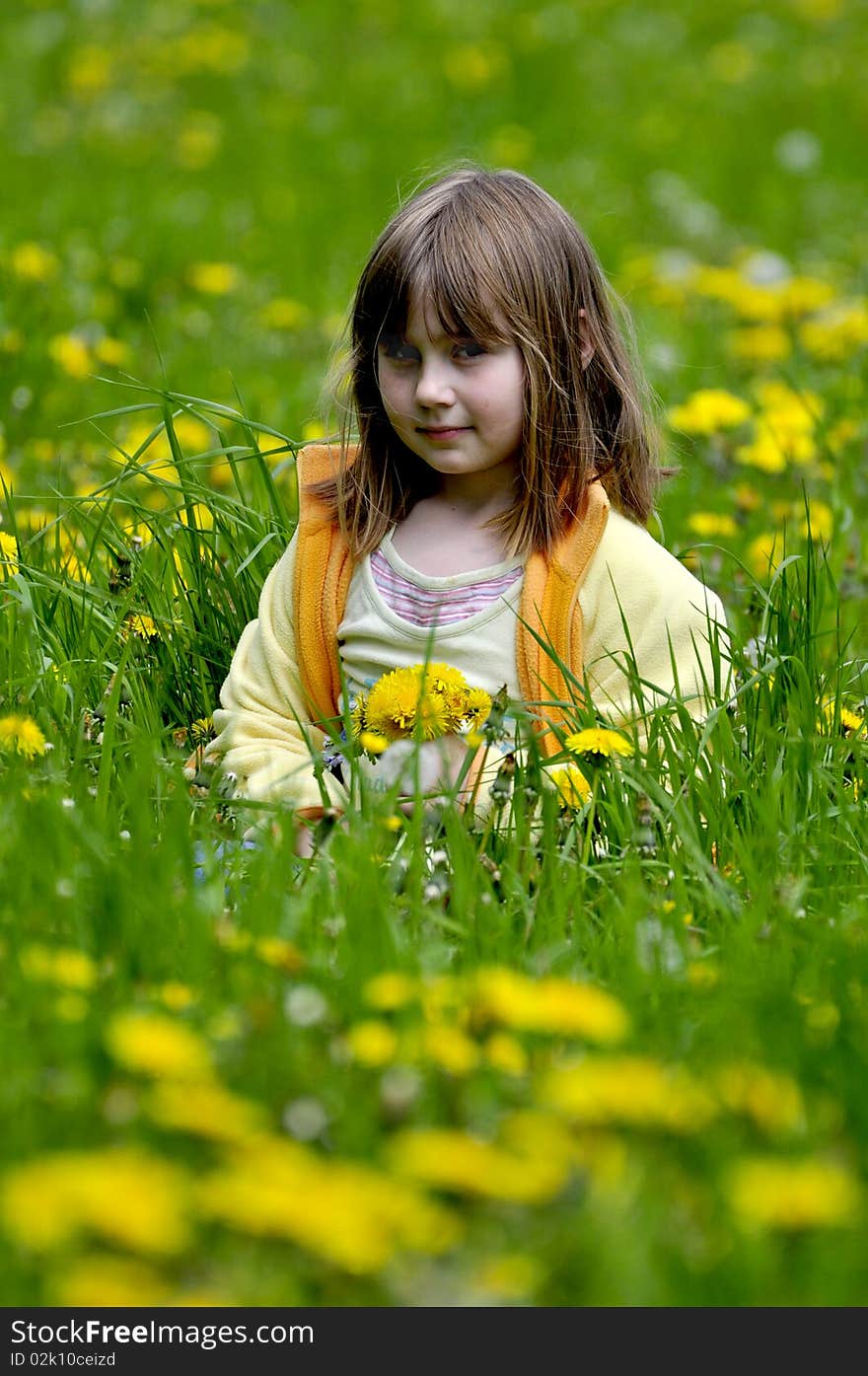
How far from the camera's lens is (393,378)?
2.33 m

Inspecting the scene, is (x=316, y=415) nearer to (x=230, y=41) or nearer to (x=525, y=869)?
(x=525, y=869)

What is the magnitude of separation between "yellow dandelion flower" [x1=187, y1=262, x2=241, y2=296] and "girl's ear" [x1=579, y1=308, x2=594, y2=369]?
2751mm

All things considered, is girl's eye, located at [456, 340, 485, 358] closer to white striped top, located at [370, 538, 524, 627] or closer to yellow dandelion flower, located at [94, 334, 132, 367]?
white striped top, located at [370, 538, 524, 627]

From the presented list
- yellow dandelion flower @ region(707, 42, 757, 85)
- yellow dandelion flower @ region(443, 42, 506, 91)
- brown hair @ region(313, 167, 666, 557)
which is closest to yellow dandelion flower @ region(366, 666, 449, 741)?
brown hair @ region(313, 167, 666, 557)

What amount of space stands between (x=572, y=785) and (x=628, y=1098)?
993 mm

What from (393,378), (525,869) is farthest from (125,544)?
(525,869)

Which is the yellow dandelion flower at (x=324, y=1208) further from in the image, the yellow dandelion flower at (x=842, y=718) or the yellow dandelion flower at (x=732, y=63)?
the yellow dandelion flower at (x=732, y=63)

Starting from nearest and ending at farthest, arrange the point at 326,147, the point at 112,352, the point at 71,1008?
the point at 71,1008
the point at 112,352
the point at 326,147

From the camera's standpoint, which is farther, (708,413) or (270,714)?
(708,413)

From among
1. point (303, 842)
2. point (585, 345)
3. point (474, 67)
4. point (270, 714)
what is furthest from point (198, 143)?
point (303, 842)

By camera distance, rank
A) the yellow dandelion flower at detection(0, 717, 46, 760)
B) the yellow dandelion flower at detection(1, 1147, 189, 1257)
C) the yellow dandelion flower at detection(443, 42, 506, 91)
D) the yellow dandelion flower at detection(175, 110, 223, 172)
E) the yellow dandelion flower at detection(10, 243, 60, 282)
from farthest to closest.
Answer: the yellow dandelion flower at detection(443, 42, 506, 91) → the yellow dandelion flower at detection(175, 110, 223, 172) → the yellow dandelion flower at detection(10, 243, 60, 282) → the yellow dandelion flower at detection(0, 717, 46, 760) → the yellow dandelion flower at detection(1, 1147, 189, 1257)

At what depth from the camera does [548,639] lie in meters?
2.38

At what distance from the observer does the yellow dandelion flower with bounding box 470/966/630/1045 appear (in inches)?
A: 51.9

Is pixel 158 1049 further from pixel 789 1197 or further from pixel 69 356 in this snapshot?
pixel 69 356
